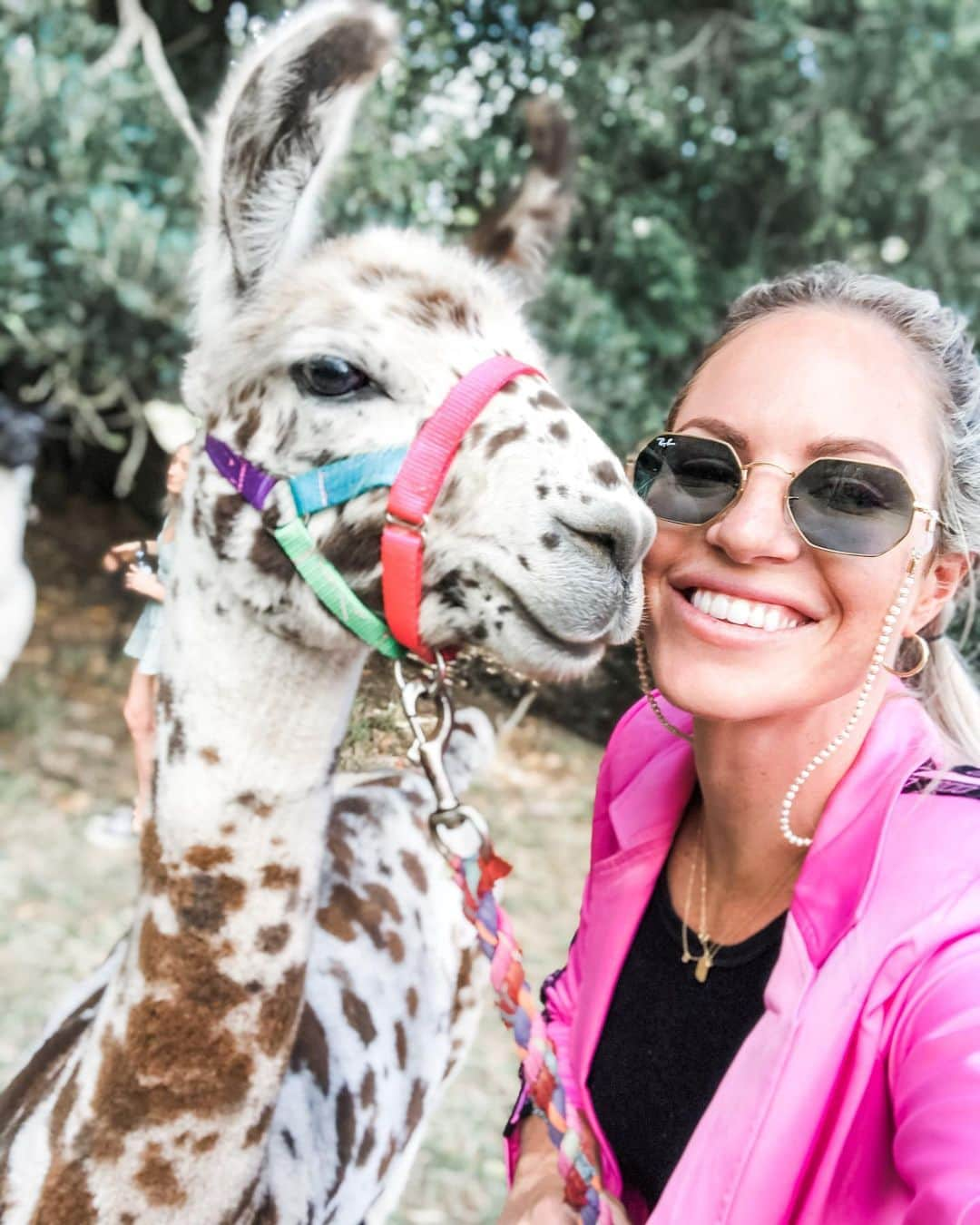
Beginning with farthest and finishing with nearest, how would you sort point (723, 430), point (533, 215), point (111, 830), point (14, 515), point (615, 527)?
point (14, 515), point (111, 830), point (533, 215), point (723, 430), point (615, 527)

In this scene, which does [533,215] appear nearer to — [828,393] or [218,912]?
[828,393]

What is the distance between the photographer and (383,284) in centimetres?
126

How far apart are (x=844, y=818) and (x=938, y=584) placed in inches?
13.5

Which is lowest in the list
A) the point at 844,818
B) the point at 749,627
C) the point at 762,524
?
the point at 844,818

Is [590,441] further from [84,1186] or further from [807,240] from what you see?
[807,240]

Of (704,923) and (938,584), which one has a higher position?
(938,584)

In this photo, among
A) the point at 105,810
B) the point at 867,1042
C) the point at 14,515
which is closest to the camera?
the point at 867,1042

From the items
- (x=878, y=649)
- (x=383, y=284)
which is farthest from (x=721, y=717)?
(x=383, y=284)

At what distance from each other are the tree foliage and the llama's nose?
293 cm

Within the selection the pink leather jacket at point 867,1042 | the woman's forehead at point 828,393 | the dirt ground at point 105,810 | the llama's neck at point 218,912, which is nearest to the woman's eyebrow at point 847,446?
the woman's forehead at point 828,393

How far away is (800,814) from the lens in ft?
3.94

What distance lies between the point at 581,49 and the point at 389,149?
1.40 m

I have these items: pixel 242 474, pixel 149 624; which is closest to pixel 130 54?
pixel 149 624

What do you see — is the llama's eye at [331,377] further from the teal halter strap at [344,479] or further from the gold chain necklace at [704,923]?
the gold chain necklace at [704,923]
